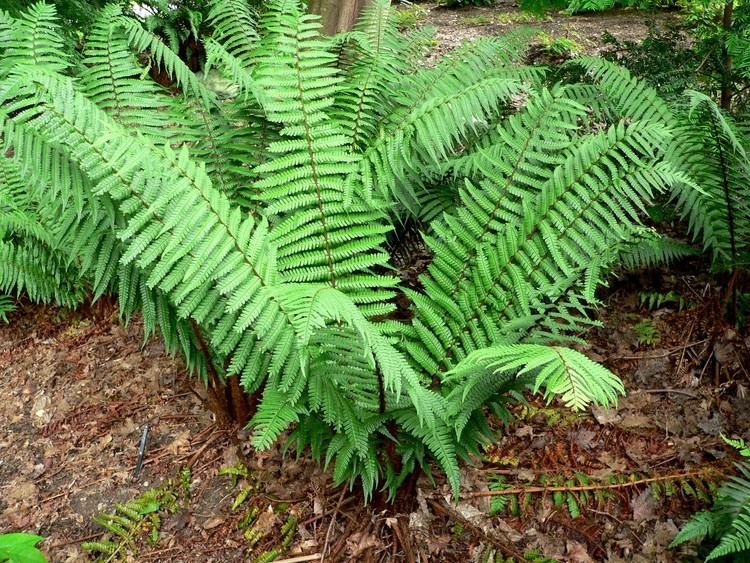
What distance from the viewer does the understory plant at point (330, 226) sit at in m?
1.69

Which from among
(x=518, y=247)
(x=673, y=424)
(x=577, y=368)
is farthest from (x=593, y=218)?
(x=673, y=424)

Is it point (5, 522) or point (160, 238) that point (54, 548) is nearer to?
point (5, 522)

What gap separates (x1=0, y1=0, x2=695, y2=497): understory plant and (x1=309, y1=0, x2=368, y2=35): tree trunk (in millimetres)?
278

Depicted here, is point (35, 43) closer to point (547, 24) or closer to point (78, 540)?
point (78, 540)

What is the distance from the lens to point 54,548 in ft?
7.43

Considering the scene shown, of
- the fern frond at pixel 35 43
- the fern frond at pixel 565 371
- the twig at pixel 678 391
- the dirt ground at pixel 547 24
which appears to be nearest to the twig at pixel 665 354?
the twig at pixel 678 391

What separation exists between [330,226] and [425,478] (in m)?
1.00

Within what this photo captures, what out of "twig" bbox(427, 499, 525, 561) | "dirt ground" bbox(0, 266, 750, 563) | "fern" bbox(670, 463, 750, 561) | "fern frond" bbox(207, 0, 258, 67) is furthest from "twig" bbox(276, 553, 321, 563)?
"fern frond" bbox(207, 0, 258, 67)

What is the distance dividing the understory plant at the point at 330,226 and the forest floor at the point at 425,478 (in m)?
0.20

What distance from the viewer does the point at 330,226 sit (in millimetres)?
2006

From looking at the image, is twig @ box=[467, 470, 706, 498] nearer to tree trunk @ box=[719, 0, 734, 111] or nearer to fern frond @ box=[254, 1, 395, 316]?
fern frond @ box=[254, 1, 395, 316]

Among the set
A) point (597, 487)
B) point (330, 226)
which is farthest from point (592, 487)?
point (330, 226)

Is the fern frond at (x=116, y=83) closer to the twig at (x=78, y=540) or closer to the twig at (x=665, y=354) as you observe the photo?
the twig at (x=78, y=540)

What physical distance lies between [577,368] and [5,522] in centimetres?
246
